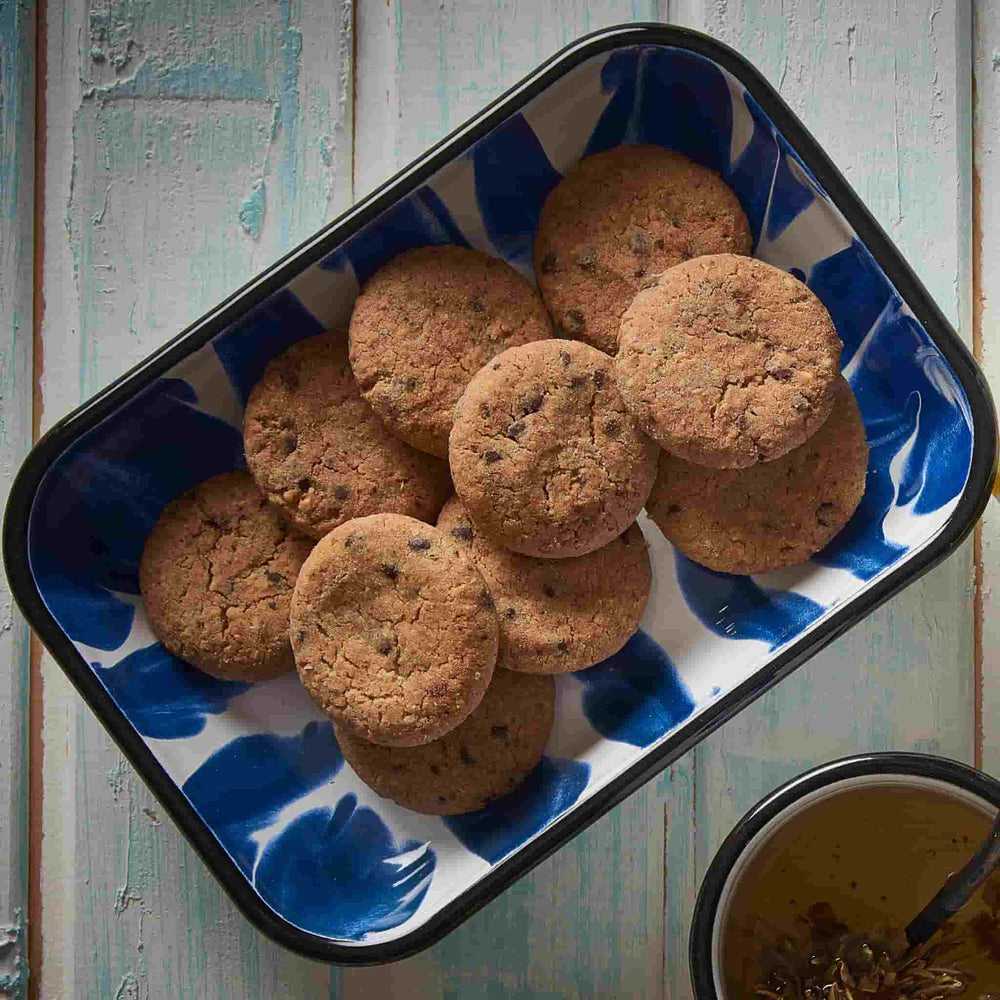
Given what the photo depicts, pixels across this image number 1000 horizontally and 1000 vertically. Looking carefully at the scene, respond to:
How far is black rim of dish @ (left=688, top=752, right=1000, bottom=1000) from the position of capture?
0.84m

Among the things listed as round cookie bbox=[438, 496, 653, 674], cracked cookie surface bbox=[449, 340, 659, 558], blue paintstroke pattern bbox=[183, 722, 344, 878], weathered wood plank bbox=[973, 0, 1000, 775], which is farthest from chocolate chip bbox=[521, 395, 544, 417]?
weathered wood plank bbox=[973, 0, 1000, 775]

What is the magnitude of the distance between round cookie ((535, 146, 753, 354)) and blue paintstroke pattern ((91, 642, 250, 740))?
0.44 m

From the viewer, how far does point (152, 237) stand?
999mm

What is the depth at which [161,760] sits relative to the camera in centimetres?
86

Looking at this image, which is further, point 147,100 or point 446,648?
point 147,100

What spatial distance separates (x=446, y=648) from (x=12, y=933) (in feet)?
1.72

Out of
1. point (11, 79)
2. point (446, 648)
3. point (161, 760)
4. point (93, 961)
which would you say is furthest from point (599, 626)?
point (11, 79)

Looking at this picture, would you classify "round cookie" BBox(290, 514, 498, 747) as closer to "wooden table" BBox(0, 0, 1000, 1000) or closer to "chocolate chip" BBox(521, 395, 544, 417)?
"chocolate chip" BBox(521, 395, 544, 417)

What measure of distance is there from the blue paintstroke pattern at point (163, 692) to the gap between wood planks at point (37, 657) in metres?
0.17

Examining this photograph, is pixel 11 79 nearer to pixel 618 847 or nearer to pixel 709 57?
pixel 709 57

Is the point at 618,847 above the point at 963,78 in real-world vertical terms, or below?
below

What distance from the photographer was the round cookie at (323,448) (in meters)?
0.89

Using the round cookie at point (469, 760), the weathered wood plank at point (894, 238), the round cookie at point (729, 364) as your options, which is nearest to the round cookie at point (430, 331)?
the round cookie at point (729, 364)

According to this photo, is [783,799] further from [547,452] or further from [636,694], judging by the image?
[547,452]
